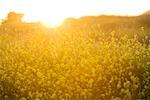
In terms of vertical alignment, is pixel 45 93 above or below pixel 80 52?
below

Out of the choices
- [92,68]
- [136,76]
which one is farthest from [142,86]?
[92,68]

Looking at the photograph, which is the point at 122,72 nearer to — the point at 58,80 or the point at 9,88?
the point at 58,80

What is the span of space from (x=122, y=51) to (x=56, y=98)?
216 centimetres

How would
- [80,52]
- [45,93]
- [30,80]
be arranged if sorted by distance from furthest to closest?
[80,52] → [30,80] → [45,93]

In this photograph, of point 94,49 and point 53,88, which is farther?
point 94,49

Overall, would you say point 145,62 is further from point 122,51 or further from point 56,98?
point 56,98

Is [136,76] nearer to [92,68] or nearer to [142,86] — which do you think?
[142,86]

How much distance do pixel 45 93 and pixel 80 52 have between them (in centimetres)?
193

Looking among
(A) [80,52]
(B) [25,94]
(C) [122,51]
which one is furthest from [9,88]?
(C) [122,51]

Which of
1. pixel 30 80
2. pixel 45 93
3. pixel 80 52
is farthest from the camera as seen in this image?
pixel 80 52

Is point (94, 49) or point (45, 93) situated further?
point (94, 49)

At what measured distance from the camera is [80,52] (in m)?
11.3

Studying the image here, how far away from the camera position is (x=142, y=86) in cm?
987

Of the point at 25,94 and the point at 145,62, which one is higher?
the point at 145,62
